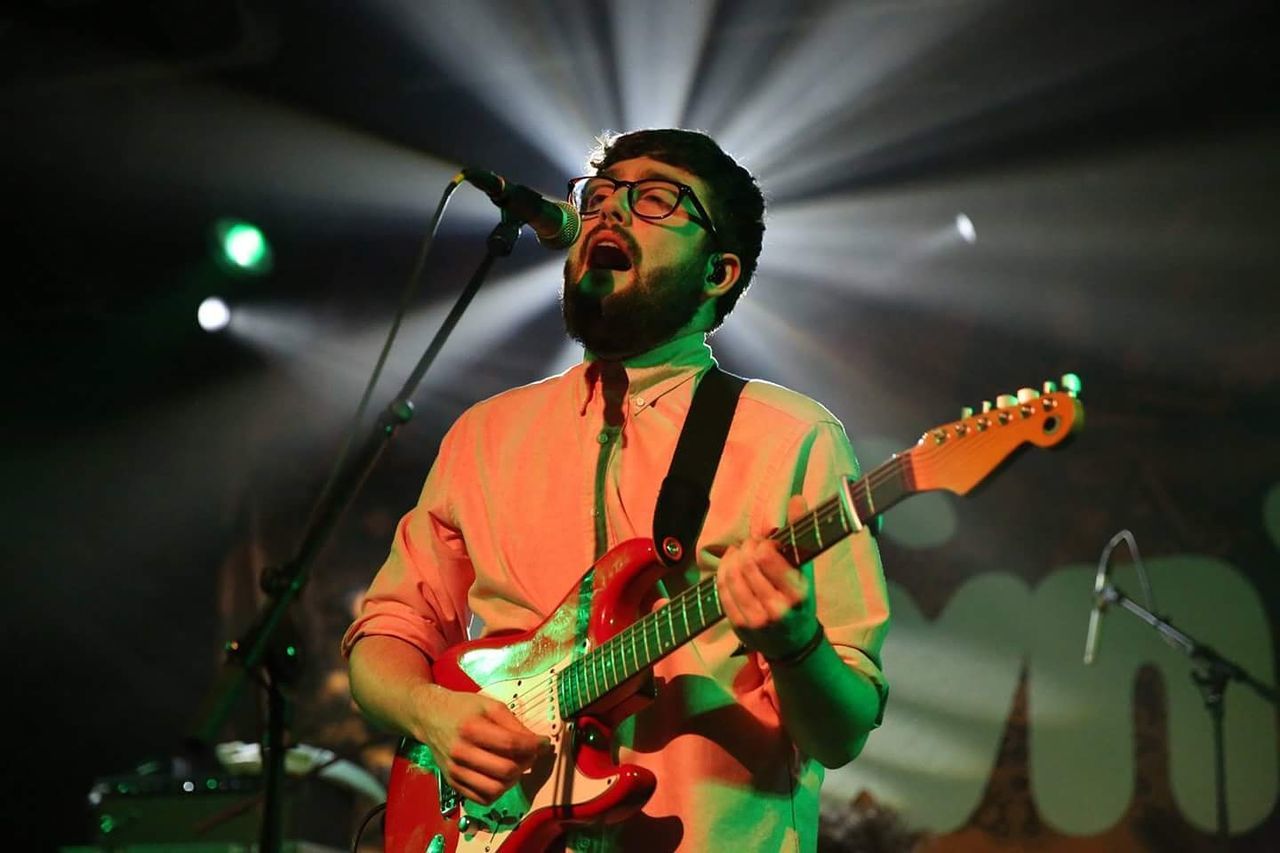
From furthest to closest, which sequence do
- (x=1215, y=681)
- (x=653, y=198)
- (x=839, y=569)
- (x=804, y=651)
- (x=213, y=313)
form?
(x=213, y=313)
(x=1215, y=681)
(x=653, y=198)
(x=839, y=569)
(x=804, y=651)

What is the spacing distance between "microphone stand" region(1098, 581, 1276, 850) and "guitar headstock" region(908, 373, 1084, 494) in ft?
13.0

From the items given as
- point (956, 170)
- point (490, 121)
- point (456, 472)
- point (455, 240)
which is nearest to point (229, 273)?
point (455, 240)

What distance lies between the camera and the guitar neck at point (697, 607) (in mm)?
1862

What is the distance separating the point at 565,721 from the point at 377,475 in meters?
5.33

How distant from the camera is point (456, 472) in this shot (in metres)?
2.63

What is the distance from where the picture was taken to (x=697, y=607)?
6.54 ft

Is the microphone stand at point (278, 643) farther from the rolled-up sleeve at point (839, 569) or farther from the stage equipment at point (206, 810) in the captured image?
the stage equipment at point (206, 810)

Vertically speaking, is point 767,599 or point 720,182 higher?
point 720,182

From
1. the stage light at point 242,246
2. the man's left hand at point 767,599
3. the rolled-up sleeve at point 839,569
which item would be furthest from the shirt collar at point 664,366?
the stage light at point 242,246

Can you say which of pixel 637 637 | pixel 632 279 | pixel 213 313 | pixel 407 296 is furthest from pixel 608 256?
pixel 213 313

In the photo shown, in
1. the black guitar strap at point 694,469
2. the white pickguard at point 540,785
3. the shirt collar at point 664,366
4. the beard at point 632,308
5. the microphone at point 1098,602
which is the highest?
the microphone at point 1098,602

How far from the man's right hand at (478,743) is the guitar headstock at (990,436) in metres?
0.77

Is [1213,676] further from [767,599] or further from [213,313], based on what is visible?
[213,313]

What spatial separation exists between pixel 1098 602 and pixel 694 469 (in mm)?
3978
